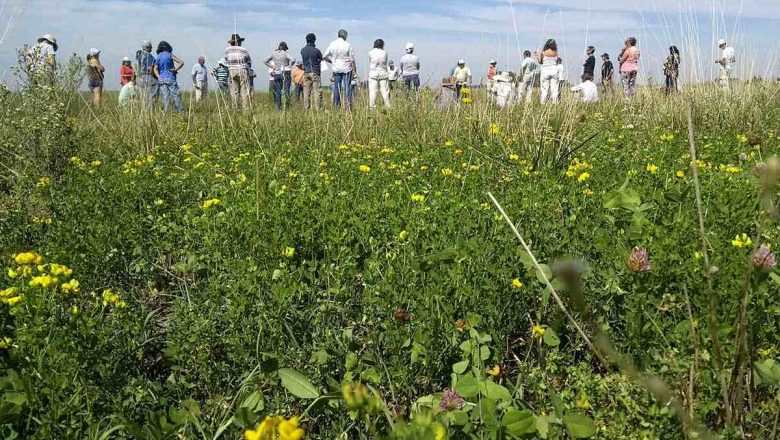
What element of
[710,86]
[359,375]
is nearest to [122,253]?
[359,375]

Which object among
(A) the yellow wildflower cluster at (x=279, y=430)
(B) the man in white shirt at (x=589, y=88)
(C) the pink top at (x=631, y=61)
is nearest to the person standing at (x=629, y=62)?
(C) the pink top at (x=631, y=61)

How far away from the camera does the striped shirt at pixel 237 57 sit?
820cm

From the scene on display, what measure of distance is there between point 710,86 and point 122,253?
594 centimetres

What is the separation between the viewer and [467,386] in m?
1.58

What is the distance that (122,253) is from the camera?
2838 millimetres

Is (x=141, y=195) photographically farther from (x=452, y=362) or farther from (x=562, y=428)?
(x=562, y=428)

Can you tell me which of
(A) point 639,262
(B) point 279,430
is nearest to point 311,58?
(A) point 639,262

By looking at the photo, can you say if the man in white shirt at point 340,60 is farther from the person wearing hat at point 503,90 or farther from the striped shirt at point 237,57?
the person wearing hat at point 503,90

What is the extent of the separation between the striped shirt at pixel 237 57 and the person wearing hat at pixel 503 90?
112 inches

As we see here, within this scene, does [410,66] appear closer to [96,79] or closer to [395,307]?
[96,79]

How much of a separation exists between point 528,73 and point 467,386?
16.6ft

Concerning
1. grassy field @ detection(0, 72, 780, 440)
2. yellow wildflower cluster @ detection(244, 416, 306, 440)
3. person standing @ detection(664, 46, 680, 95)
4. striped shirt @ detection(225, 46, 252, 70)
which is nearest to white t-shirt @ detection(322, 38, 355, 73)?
striped shirt @ detection(225, 46, 252, 70)

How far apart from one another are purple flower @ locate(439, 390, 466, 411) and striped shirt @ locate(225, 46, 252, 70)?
6.20 m

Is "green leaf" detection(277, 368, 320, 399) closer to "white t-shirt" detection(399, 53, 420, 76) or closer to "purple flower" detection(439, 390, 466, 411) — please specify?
"purple flower" detection(439, 390, 466, 411)
